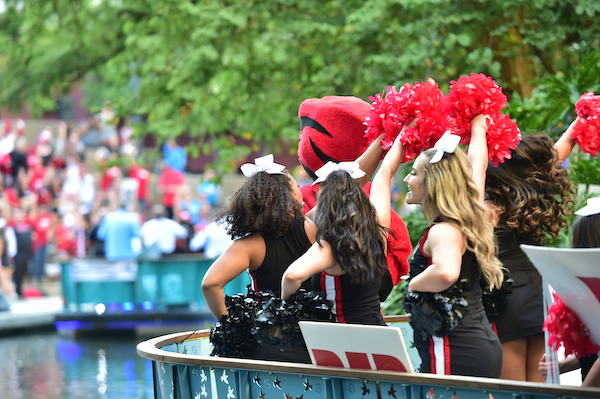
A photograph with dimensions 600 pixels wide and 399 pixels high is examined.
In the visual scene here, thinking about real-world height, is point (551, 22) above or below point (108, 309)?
above

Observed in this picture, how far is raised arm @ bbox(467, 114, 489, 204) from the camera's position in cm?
309

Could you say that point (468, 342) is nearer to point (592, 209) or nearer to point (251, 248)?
point (592, 209)

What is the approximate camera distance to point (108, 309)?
11.4 meters

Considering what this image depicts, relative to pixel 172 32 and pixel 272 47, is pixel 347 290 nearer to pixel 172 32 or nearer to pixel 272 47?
pixel 272 47

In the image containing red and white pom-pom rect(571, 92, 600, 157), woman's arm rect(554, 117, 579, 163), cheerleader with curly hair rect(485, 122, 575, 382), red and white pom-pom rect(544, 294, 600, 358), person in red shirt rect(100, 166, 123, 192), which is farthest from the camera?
person in red shirt rect(100, 166, 123, 192)

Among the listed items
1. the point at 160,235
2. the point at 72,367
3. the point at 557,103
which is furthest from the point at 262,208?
the point at 160,235

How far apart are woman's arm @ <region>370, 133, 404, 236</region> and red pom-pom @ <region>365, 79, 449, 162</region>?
0.16ft

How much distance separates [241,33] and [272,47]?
0.53 meters

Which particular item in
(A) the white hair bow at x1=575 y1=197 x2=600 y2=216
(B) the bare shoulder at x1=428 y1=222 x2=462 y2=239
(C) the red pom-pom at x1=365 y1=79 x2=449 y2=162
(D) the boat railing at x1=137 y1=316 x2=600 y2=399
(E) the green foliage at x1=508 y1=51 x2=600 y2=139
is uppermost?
(E) the green foliage at x1=508 y1=51 x2=600 y2=139

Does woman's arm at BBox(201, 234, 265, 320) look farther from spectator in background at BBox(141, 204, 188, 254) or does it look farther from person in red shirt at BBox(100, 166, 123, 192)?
person in red shirt at BBox(100, 166, 123, 192)

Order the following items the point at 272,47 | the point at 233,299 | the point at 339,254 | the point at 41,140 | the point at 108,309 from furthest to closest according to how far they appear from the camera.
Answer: the point at 41,140, the point at 108,309, the point at 272,47, the point at 233,299, the point at 339,254

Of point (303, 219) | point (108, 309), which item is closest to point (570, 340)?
point (303, 219)

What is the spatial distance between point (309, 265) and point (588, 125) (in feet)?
4.86

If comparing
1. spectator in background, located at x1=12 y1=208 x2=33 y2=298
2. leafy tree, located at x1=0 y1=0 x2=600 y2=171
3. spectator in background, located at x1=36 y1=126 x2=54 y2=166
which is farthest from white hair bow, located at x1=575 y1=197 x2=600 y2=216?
spectator in background, located at x1=36 y1=126 x2=54 y2=166
